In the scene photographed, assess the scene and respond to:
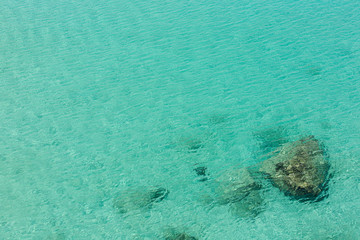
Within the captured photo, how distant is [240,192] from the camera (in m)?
9.14

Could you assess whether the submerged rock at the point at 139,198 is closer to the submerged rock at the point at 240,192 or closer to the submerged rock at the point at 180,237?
the submerged rock at the point at 180,237

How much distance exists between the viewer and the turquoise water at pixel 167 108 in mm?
8766

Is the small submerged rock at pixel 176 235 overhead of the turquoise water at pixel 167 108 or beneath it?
beneath

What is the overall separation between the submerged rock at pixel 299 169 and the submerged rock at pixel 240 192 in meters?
0.57

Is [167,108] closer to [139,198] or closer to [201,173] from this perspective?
[201,173]

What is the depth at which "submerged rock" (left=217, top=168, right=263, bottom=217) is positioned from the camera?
8781mm

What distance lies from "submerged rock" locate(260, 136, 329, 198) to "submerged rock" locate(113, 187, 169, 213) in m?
3.04

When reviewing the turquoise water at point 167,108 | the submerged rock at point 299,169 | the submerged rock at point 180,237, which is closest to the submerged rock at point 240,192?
the turquoise water at point 167,108

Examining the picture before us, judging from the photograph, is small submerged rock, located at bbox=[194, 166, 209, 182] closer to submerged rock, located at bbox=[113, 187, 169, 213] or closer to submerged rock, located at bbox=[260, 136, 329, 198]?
submerged rock, located at bbox=[113, 187, 169, 213]

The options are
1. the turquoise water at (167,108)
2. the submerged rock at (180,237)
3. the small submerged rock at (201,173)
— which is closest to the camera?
the submerged rock at (180,237)

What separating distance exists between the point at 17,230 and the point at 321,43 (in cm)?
1331

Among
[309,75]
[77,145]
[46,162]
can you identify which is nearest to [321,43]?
[309,75]

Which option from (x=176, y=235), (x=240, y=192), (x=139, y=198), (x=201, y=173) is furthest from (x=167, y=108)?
(x=176, y=235)

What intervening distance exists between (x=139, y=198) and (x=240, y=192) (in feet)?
9.21
